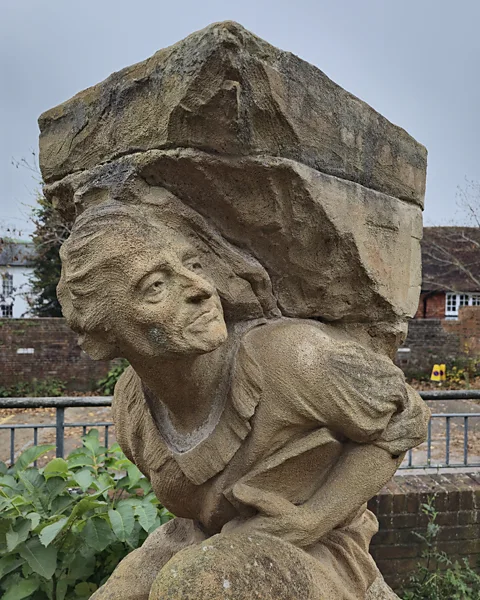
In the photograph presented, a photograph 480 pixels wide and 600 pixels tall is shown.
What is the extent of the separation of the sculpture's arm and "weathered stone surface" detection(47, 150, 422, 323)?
0.42 m

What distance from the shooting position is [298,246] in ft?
4.65

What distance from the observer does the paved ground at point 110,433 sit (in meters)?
5.52

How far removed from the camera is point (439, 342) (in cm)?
1130

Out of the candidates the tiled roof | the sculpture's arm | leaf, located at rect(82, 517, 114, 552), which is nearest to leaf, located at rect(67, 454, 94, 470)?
leaf, located at rect(82, 517, 114, 552)

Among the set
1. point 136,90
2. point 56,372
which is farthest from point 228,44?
point 56,372

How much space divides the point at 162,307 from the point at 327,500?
2.23 ft

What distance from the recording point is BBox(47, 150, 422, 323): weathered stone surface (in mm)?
1271

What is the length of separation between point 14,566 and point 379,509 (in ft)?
6.58

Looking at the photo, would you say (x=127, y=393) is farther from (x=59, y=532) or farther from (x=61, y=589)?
(x=61, y=589)

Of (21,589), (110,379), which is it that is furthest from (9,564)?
(110,379)

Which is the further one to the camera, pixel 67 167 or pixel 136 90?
pixel 67 167

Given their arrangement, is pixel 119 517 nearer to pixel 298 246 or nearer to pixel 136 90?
pixel 298 246

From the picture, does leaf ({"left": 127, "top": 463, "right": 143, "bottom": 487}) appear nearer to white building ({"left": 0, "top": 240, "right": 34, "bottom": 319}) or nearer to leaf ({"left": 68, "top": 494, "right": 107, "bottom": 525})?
leaf ({"left": 68, "top": 494, "right": 107, "bottom": 525})

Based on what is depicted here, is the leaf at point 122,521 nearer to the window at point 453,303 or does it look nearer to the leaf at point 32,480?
the leaf at point 32,480
